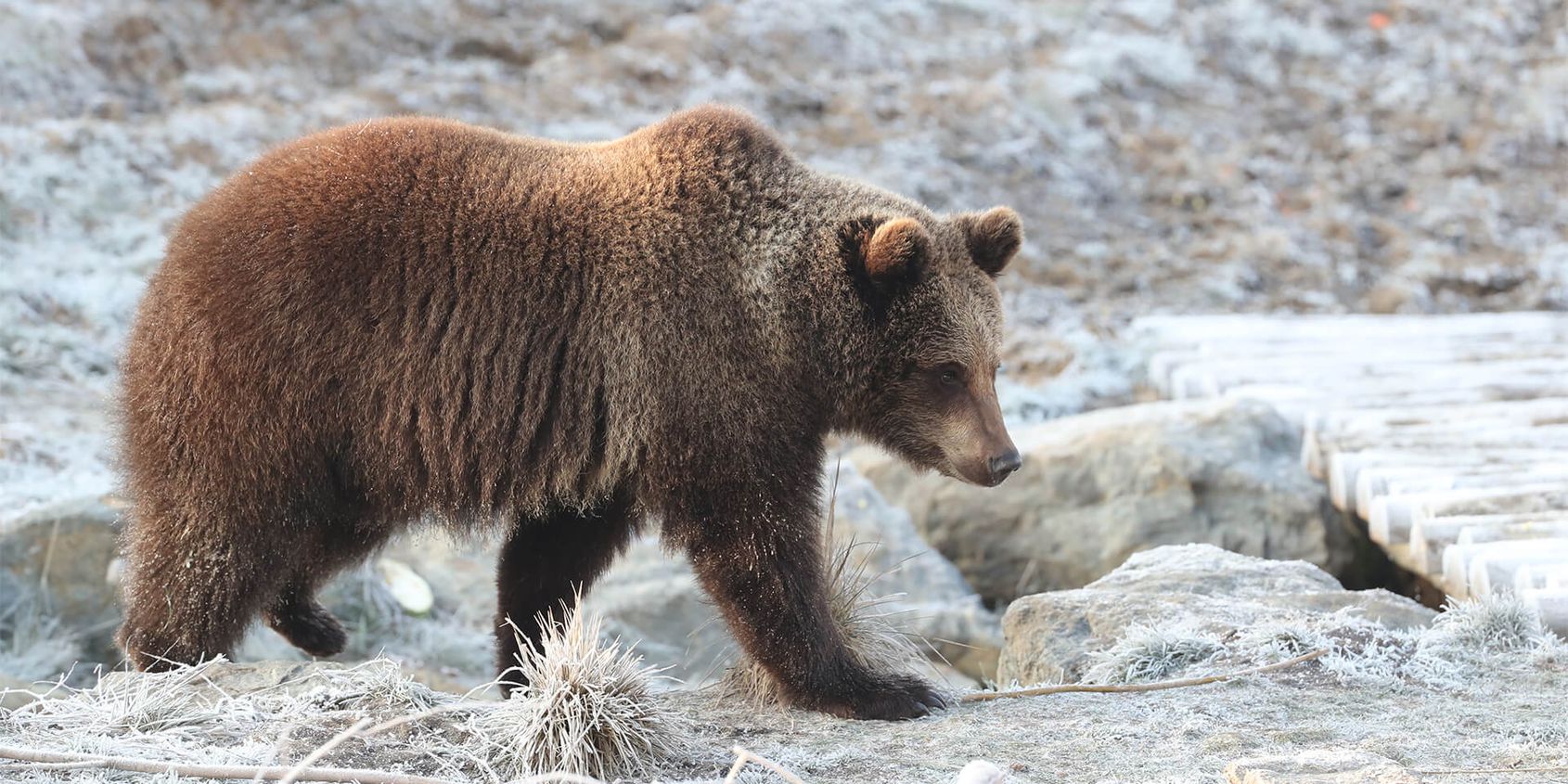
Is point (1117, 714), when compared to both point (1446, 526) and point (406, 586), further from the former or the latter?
point (406, 586)

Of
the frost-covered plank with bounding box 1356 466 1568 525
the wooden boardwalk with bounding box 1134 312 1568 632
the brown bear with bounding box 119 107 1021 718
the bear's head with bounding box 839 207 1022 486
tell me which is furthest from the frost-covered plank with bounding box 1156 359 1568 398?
the brown bear with bounding box 119 107 1021 718

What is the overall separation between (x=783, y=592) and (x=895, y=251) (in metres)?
1.22

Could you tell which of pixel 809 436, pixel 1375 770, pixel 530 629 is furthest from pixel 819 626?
pixel 1375 770

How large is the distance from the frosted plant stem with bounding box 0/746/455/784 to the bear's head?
227 centimetres

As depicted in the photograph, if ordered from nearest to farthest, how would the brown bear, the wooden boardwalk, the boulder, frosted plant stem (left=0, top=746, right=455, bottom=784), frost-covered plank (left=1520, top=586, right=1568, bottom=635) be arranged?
frosted plant stem (left=0, top=746, right=455, bottom=784) < the brown bear < frost-covered plank (left=1520, top=586, right=1568, bottom=635) < the wooden boardwalk < the boulder

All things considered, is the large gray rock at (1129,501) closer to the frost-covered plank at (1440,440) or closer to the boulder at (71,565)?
the frost-covered plank at (1440,440)

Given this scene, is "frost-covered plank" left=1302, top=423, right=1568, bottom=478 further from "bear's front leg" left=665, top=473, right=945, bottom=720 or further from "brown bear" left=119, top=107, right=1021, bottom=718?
"bear's front leg" left=665, top=473, right=945, bottom=720

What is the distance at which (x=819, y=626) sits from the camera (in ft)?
18.0

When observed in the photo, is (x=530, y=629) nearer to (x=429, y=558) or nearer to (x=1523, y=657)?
(x=429, y=558)

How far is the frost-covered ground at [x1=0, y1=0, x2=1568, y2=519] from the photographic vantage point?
1117 cm

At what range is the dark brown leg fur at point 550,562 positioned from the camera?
20.1 feet

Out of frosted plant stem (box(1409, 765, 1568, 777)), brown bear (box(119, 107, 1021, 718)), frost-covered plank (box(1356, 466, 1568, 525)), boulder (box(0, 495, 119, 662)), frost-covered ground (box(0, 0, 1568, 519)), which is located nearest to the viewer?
frosted plant stem (box(1409, 765, 1568, 777))

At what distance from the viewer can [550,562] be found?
621 cm

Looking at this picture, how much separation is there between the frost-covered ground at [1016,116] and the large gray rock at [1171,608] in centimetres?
378
